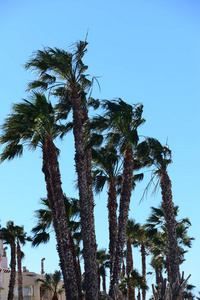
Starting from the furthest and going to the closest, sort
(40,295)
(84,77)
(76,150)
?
(40,295) < (84,77) < (76,150)

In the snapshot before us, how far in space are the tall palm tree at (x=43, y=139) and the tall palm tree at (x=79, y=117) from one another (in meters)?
0.88

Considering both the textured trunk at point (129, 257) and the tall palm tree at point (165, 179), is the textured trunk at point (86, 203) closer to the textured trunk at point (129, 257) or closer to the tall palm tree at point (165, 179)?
the tall palm tree at point (165, 179)

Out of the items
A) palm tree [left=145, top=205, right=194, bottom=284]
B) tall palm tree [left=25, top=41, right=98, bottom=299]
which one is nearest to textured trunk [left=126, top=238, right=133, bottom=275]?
palm tree [left=145, top=205, right=194, bottom=284]

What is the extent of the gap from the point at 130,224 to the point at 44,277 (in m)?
18.7

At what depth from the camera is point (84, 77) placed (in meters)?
25.3

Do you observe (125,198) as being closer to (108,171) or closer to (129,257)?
(108,171)


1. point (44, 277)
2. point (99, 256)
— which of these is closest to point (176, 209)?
point (99, 256)

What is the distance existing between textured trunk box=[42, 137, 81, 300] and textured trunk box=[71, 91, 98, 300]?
63 centimetres

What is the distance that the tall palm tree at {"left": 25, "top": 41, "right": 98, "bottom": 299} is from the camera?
2194 centimetres

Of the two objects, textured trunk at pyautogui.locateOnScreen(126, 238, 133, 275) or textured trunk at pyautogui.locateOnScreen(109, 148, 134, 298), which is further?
textured trunk at pyautogui.locateOnScreen(126, 238, 133, 275)

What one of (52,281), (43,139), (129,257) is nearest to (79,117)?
(43,139)

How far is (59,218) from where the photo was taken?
22.4 meters

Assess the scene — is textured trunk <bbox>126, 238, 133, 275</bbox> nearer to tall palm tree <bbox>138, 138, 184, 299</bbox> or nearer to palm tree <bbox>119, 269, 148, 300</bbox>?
palm tree <bbox>119, 269, 148, 300</bbox>

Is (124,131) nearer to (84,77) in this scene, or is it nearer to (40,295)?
(84,77)
